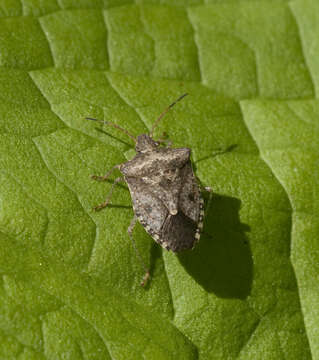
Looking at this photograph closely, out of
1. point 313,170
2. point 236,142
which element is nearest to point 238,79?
point 236,142

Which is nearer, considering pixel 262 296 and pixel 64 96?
pixel 262 296

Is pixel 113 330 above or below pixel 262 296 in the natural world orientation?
above

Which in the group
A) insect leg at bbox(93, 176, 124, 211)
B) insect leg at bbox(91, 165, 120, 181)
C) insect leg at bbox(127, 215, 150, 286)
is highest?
insect leg at bbox(91, 165, 120, 181)

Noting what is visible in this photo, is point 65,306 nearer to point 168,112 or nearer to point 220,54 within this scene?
point 168,112

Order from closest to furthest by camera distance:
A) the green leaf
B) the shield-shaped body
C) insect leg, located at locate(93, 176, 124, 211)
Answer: the green leaf < insect leg, located at locate(93, 176, 124, 211) < the shield-shaped body

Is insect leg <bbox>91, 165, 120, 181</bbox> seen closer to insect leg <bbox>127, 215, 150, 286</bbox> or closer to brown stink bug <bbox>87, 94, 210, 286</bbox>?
brown stink bug <bbox>87, 94, 210, 286</bbox>

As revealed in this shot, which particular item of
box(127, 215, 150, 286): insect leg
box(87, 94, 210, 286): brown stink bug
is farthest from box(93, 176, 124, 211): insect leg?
box(127, 215, 150, 286): insect leg

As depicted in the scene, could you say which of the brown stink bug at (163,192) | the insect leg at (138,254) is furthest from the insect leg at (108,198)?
the insect leg at (138,254)

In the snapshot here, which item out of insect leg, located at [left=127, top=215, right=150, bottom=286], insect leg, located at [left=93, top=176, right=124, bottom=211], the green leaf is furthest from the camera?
insect leg, located at [left=93, top=176, right=124, bottom=211]
